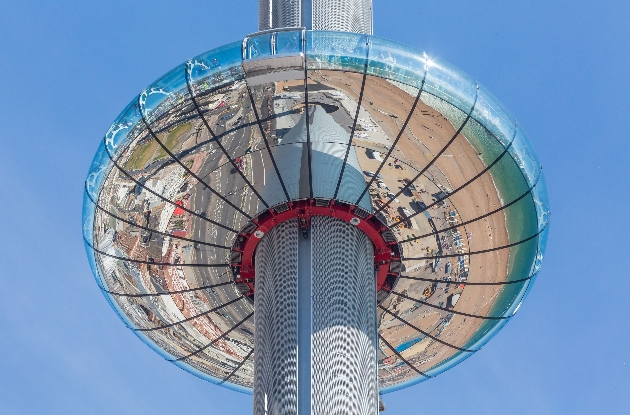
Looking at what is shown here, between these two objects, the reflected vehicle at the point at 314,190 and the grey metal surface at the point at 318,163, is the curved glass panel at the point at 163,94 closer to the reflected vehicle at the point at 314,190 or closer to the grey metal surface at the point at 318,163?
the reflected vehicle at the point at 314,190

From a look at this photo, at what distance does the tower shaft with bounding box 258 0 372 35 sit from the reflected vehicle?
6.09 meters

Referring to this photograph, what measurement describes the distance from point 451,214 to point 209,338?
7.23 m

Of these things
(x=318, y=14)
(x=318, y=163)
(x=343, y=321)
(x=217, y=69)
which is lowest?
(x=343, y=321)

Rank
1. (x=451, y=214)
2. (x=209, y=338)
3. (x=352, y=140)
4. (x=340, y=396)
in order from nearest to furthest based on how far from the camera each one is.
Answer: (x=340, y=396) < (x=352, y=140) < (x=451, y=214) < (x=209, y=338)

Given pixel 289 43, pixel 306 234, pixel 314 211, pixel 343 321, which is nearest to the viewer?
pixel 289 43

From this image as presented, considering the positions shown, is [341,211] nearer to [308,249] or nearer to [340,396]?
[308,249]

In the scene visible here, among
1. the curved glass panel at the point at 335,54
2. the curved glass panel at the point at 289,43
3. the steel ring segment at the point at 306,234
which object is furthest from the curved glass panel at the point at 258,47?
the steel ring segment at the point at 306,234

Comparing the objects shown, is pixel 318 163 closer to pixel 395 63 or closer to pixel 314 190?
pixel 314 190

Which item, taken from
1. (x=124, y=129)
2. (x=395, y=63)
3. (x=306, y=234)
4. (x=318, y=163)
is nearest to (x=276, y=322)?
(x=306, y=234)

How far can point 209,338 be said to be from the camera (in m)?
30.3

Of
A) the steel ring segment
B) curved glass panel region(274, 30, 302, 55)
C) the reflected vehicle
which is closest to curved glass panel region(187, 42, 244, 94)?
the reflected vehicle

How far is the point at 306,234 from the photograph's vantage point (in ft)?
87.4

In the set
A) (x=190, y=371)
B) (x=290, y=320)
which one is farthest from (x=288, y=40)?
(x=190, y=371)

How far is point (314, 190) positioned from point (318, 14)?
283 inches
